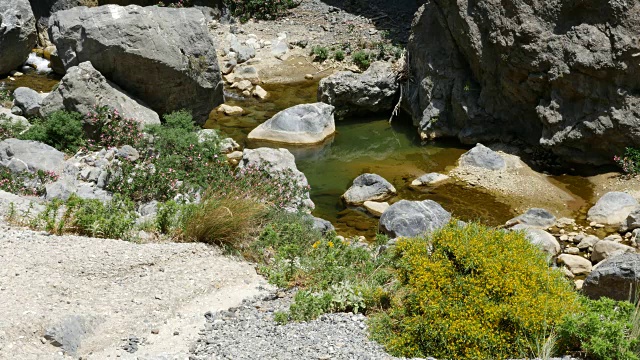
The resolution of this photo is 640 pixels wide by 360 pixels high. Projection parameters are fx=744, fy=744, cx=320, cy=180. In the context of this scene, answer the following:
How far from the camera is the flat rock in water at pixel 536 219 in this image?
12867mm

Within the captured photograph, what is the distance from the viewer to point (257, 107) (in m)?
18.9

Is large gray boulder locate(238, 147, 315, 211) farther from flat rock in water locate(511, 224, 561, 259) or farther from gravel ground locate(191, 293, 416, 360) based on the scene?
gravel ground locate(191, 293, 416, 360)

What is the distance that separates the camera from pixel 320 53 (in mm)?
21344

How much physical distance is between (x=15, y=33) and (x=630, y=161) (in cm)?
1485

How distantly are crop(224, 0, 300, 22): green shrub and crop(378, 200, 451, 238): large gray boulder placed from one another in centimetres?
1257

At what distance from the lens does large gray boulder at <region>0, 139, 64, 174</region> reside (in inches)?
464

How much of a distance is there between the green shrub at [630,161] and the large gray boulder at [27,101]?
37.7 feet

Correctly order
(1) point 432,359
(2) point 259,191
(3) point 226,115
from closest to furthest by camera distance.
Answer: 1. (1) point 432,359
2. (2) point 259,191
3. (3) point 226,115

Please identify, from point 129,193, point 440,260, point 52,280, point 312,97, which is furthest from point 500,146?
point 52,280

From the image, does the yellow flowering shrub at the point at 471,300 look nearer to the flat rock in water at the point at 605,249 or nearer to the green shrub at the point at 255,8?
the flat rock in water at the point at 605,249

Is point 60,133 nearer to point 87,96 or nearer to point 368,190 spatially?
point 87,96

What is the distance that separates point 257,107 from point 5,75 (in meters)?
6.64

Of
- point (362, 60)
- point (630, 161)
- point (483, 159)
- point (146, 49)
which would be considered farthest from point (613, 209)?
point (362, 60)

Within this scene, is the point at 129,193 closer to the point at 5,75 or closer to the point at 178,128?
the point at 178,128
